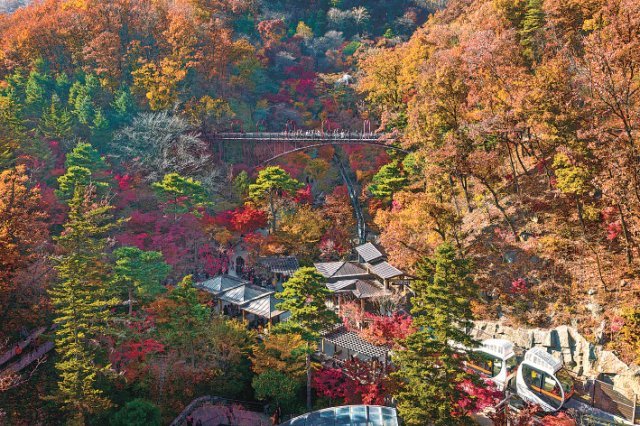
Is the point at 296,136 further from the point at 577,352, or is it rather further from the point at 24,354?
the point at 577,352

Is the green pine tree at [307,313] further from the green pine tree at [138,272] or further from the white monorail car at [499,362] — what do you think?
the green pine tree at [138,272]

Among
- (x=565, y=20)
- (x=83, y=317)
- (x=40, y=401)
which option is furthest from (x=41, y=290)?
(x=565, y=20)

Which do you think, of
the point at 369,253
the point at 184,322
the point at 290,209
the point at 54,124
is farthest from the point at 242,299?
the point at 54,124

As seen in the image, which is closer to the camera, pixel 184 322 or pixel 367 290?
pixel 184 322

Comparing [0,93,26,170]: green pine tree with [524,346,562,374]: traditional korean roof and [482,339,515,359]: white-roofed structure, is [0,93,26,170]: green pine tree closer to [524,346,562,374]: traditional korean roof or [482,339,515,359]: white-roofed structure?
[482,339,515,359]: white-roofed structure

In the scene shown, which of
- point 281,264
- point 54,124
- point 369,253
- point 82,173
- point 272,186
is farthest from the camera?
point 54,124

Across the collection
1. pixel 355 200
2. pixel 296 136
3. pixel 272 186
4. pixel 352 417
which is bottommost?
pixel 352 417

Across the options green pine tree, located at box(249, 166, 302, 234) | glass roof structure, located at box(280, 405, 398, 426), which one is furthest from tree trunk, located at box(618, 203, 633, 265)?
green pine tree, located at box(249, 166, 302, 234)
